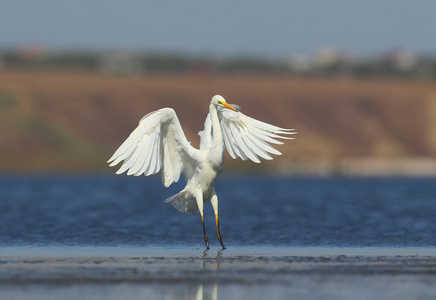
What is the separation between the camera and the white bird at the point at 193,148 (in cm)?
2242

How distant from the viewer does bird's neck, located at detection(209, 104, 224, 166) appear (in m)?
22.6

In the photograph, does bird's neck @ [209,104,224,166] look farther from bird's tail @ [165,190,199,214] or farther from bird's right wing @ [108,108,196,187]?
bird's tail @ [165,190,199,214]

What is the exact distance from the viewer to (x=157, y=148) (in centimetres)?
2278

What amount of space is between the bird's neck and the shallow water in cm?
214

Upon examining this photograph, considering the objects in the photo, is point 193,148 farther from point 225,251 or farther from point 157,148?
point 225,251

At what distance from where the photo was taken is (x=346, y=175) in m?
87.1

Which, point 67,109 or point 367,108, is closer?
point 67,109

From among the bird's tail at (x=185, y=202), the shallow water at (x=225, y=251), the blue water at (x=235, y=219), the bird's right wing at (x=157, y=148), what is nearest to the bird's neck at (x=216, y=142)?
the bird's right wing at (x=157, y=148)

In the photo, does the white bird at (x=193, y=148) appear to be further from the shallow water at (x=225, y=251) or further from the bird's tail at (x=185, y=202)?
the shallow water at (x=225, y=251)

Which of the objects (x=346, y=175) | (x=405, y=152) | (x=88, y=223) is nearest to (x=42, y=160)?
(x=346, y=175)

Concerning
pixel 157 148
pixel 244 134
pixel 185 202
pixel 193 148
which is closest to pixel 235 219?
pixel 185 202

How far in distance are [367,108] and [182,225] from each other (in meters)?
87.1

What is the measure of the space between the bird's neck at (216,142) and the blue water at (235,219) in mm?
2617

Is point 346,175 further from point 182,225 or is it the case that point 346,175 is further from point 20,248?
point 20,248
